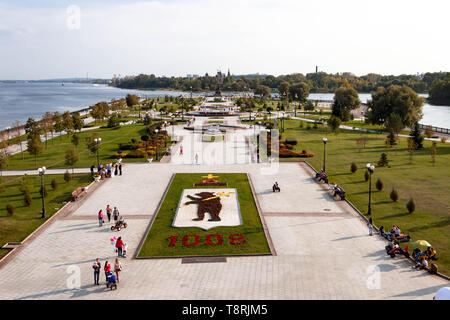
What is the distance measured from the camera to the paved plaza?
1466 centimetres

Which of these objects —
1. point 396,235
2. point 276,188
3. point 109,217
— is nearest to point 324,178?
point 276,188

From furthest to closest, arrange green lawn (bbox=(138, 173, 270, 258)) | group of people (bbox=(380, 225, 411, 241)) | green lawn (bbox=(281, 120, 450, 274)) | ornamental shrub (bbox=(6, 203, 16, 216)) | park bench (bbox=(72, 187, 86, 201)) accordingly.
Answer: park bench (bbox=(72, 187, 86, 201)), ornamental shrub (bbox=(6, 203, 16, 216)), green lawn (bbox=(281, 120, 450, 274)), group of people (bbox=(380, 225, 411, 241)), green lawn (bbox=(138, 173, 270, 258))

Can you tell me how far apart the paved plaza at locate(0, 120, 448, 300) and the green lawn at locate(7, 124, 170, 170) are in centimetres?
1453

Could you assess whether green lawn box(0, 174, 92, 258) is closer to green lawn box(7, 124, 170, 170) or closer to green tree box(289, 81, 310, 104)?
green lawn box(7, 124, 170, 170)

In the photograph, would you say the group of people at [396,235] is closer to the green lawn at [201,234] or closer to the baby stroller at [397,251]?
the baby stroller at [397,251]

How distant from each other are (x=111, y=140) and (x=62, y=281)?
1542 inches

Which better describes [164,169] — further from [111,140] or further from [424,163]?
[424,163]

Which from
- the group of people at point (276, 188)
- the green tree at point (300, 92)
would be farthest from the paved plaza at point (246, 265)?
the green tree at point (300, 92)

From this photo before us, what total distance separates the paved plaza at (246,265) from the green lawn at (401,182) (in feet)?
7.76

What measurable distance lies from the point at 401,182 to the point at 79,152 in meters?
34.7

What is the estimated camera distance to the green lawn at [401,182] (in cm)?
2128

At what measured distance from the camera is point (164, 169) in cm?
3547

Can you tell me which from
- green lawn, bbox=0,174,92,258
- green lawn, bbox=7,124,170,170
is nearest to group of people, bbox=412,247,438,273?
green lawn, bbox=0,174,92,258
